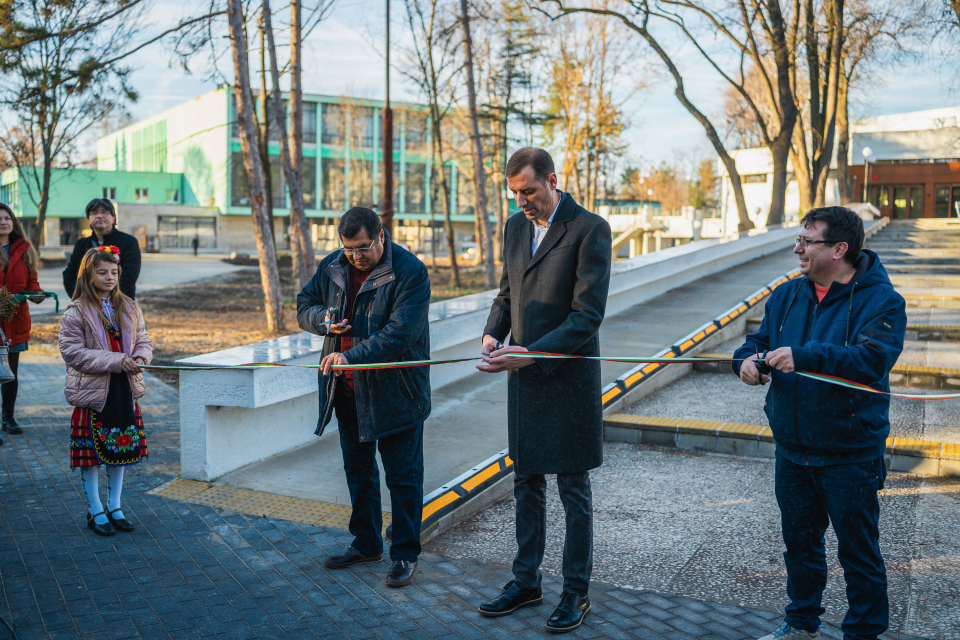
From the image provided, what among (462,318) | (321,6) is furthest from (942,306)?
(321,6)

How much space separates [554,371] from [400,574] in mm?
1389

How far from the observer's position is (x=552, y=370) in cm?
381

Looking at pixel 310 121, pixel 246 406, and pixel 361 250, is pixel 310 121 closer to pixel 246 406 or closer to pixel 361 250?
pixel 246 406

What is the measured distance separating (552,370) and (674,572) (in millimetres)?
1440

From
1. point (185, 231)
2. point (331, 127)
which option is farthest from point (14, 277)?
point (331, 127)

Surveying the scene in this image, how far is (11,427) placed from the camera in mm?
7191

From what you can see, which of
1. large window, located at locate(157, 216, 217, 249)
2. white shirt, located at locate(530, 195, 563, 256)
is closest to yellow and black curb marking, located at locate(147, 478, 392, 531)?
white shirt, located at locate(530, 195, 563, 256)

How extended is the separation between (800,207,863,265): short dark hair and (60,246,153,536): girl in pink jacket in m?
3.96

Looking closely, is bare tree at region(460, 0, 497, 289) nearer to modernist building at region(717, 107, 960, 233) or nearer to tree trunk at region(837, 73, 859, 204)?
tree trunk at region(837, 73, 859, 204)

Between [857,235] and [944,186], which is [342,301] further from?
[944,186]

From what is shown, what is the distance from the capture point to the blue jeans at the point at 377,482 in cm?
432

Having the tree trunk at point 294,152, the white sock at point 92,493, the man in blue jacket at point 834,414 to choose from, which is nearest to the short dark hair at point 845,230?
the man in blue jacket at point 834,414

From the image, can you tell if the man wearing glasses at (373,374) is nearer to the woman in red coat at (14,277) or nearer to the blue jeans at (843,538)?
the blue jeans at (843,538)

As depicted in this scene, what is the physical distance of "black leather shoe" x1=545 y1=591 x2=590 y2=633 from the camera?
3697mm
